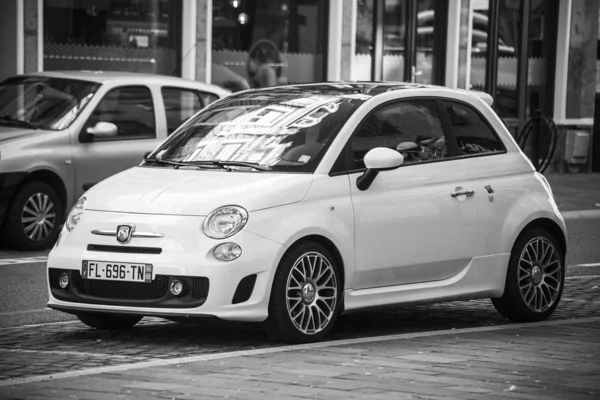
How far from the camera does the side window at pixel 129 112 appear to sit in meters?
14.6

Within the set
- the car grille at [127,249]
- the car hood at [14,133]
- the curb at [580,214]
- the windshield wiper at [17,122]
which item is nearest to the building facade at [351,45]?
→ the curb at [580,214]

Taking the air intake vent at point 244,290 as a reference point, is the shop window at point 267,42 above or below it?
above

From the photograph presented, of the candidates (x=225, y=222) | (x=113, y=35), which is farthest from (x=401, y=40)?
(x=225, y=222)

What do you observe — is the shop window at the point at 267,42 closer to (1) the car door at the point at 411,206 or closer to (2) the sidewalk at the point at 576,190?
(2) the sidewalk at the point at 576,190

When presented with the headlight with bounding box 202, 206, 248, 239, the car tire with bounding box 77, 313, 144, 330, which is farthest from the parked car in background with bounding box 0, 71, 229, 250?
the headlight with bounding box 202, 206, 248, 239

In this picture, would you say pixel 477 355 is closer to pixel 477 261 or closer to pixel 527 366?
pixel 527 366

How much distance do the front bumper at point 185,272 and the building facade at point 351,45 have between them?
40.8 ft

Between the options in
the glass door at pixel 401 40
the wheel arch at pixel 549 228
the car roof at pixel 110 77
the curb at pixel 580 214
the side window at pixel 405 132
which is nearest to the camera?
the side window at pixel 405 132

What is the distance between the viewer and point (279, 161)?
8805 mm

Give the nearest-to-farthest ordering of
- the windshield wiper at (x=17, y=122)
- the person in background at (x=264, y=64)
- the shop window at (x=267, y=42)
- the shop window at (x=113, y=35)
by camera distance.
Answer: the windshield wiper at (x=17, y=122) < the shop window at (x=113, y=35) < the shop window at (x=267, y=42) < the person in background at (x=264, y=64)

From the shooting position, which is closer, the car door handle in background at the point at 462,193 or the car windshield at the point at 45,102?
the car door handle in background at the point at 462,193

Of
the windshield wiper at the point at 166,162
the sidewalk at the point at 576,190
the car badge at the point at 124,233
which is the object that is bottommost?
the sidewalk at the point at 576,190

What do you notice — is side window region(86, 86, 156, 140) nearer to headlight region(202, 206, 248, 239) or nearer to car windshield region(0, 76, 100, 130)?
car windshield region(0, 76, 100, 130)

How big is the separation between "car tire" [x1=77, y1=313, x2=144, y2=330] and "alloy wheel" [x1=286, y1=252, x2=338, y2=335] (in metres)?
1.07
